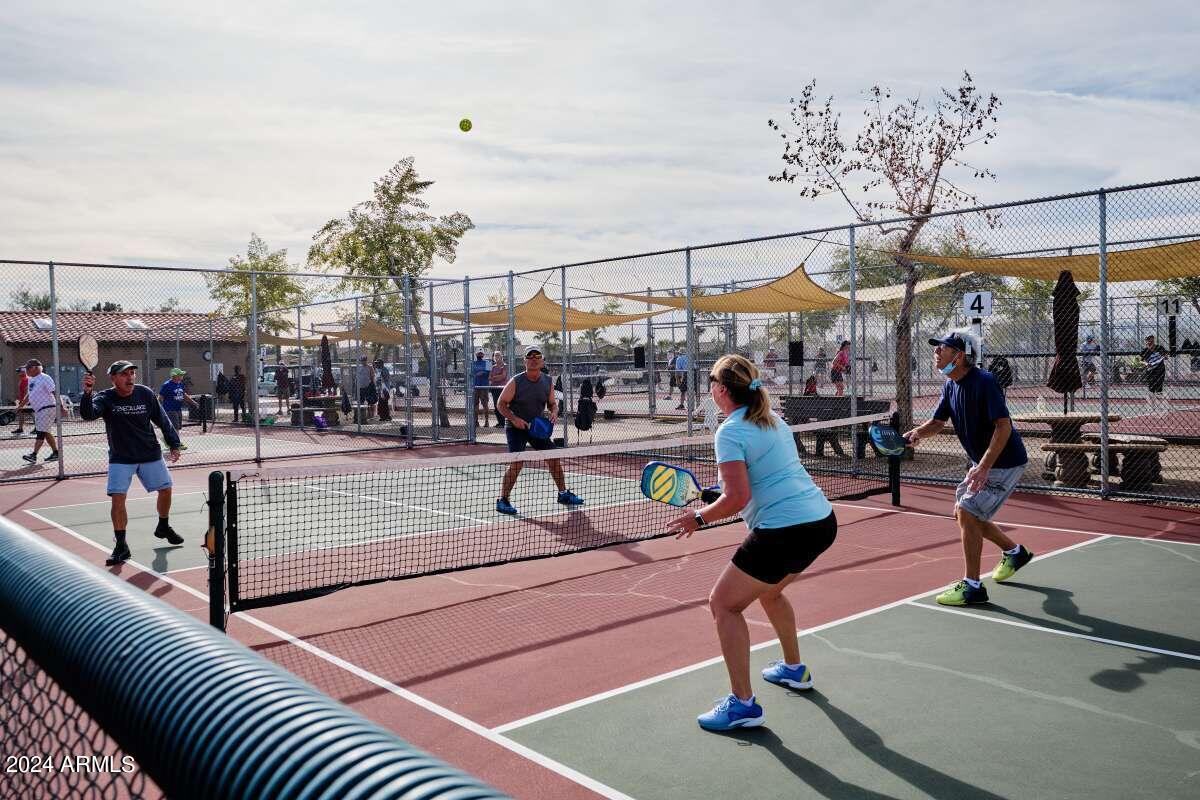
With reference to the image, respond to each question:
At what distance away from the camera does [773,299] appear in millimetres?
18688

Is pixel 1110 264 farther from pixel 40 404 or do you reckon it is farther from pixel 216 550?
pixel 40 404

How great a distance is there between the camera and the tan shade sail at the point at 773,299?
17016mm

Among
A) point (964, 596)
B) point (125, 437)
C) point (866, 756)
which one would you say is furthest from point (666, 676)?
point (125, 437)

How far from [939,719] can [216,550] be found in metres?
4.60

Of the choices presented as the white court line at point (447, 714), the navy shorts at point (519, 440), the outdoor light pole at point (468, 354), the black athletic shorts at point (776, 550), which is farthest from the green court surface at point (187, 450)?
the black athletic shorts at point (776, 550)

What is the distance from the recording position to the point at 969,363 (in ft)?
23.5

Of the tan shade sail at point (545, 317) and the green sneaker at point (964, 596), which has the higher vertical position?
the tan shade sail at point (545, 317)

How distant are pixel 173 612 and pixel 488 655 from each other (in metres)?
4.69

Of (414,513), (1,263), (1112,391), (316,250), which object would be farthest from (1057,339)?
(316,250)

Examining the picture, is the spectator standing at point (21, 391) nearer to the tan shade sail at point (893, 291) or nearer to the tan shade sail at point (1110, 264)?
the tan shade sail at point (893, 291)

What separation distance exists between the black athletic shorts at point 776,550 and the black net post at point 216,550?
11.3ft

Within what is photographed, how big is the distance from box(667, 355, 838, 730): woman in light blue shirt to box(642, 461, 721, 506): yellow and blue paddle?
1.44 ft

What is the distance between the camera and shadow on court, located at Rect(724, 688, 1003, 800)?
4.18m

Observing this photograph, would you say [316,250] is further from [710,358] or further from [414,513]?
[414,513]
